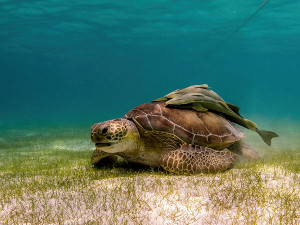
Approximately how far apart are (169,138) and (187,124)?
451 millimetres

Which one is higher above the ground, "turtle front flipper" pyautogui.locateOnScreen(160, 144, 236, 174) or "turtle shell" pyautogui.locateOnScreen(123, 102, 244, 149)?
"turtle shell" pyautogui.locateOnScreen(123, 102, 244, 149)

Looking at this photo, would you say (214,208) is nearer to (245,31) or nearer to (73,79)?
(245,31)

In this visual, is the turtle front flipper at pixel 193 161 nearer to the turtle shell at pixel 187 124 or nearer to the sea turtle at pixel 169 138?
the sea turtle at pixel 169 138

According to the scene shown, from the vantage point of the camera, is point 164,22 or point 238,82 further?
point 238,82

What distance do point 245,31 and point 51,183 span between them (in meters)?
46.1

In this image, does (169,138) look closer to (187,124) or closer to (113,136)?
(187,124)

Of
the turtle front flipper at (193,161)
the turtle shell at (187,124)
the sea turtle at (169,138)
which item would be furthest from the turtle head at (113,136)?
the turtle front flipper at (193,161)

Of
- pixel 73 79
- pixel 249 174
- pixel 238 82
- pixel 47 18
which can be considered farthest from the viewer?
pixel 238 82

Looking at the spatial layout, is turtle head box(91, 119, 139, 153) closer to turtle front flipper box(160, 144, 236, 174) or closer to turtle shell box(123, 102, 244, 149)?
turtle shell box(123, 102, 244, 149)

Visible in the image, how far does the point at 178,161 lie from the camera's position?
4328 mm

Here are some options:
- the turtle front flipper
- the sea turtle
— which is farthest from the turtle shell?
the turtle front flipper

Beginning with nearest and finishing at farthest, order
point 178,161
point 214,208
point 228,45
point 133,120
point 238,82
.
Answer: point 214,208 < point 178,161 < point 133,120 < point 228,45 < point 238,82

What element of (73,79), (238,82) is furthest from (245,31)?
(238,82)

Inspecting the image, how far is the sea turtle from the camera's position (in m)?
4.37
